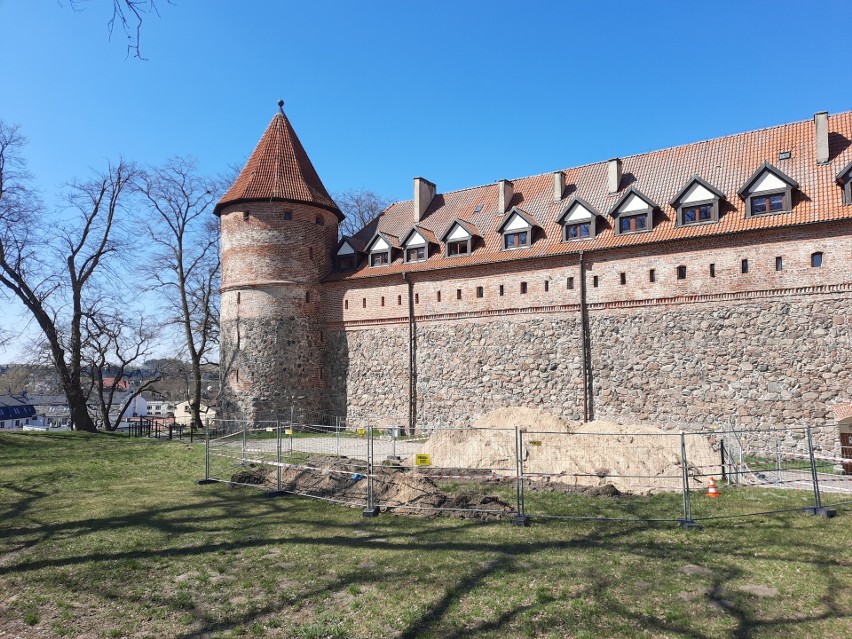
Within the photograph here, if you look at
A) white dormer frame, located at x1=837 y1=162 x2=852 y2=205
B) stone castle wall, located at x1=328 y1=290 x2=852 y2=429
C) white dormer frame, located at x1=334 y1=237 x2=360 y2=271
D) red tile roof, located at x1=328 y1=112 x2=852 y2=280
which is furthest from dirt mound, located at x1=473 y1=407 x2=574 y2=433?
white dormer frame, located at x1=837 y1=162 x2=852 y2=205

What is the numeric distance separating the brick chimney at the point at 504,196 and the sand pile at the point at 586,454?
11.4 meters

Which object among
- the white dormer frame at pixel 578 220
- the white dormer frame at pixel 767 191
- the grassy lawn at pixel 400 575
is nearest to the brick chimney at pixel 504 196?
the white dormer frame at pixel 578 220

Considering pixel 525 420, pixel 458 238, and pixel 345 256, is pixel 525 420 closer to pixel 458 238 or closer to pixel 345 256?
pixel 458 238

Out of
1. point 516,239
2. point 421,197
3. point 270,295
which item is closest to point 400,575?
point 516,239

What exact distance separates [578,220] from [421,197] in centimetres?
936

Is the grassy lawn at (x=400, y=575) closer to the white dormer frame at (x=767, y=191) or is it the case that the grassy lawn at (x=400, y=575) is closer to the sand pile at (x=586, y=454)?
the sand pile at (x=586, y=454)

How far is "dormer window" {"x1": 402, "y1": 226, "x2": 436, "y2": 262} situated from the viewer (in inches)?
1017

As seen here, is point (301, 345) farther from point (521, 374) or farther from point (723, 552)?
point (723, 552)

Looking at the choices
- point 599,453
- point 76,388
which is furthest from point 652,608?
point 76,388

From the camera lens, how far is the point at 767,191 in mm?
18688

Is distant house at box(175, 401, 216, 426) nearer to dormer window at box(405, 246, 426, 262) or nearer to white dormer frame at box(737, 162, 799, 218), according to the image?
dormer window at box(405, 246, 426, 262)

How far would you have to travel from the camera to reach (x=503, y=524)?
9820 mm

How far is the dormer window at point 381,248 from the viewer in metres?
26.9

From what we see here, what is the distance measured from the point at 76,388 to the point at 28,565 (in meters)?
22.2
